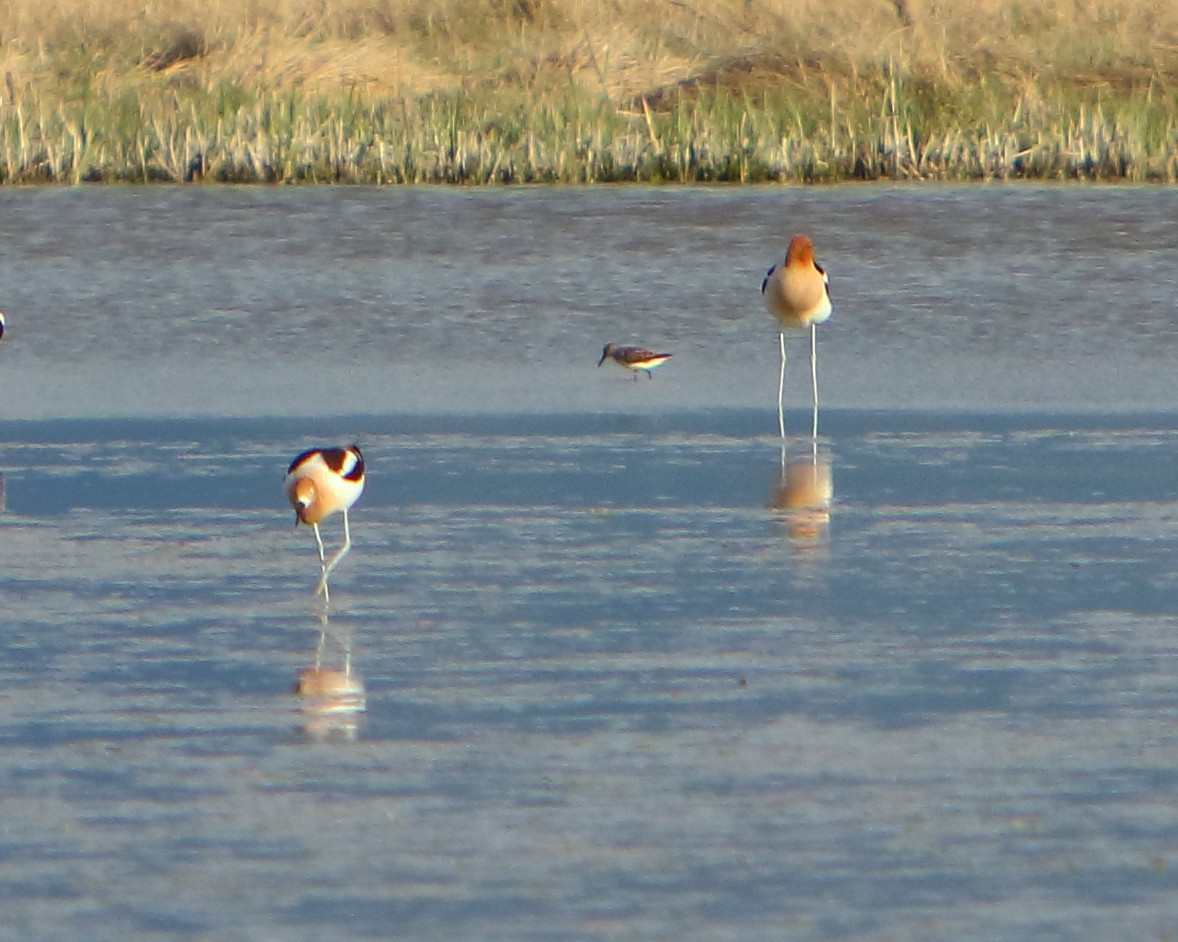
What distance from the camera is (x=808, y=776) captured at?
5840 mm

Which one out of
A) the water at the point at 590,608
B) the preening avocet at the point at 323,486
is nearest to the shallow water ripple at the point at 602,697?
the water at the point at 590,608

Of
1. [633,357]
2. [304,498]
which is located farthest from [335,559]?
[633,357]

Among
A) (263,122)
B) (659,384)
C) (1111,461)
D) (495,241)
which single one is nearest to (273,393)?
(659,384)

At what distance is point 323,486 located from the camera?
8227mm

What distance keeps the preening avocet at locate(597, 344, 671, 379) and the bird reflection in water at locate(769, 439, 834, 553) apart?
A: 175cm

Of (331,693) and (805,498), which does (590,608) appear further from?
(805,498)

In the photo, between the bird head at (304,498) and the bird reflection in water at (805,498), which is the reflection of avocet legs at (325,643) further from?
the bird reflection in water at (805,498)

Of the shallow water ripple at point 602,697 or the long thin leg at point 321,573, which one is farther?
the long thin leg at point 321,573

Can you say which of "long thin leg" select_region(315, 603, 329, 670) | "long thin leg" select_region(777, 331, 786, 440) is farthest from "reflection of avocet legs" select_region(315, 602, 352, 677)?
"long thin leg" select_region(777, 331, 786, 440)

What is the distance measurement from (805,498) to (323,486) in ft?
6.71

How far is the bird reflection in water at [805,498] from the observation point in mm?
8742

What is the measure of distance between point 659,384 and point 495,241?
186 inches

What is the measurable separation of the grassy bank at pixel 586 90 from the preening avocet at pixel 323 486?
11.7m

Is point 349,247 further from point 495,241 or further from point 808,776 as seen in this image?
point 808,776
